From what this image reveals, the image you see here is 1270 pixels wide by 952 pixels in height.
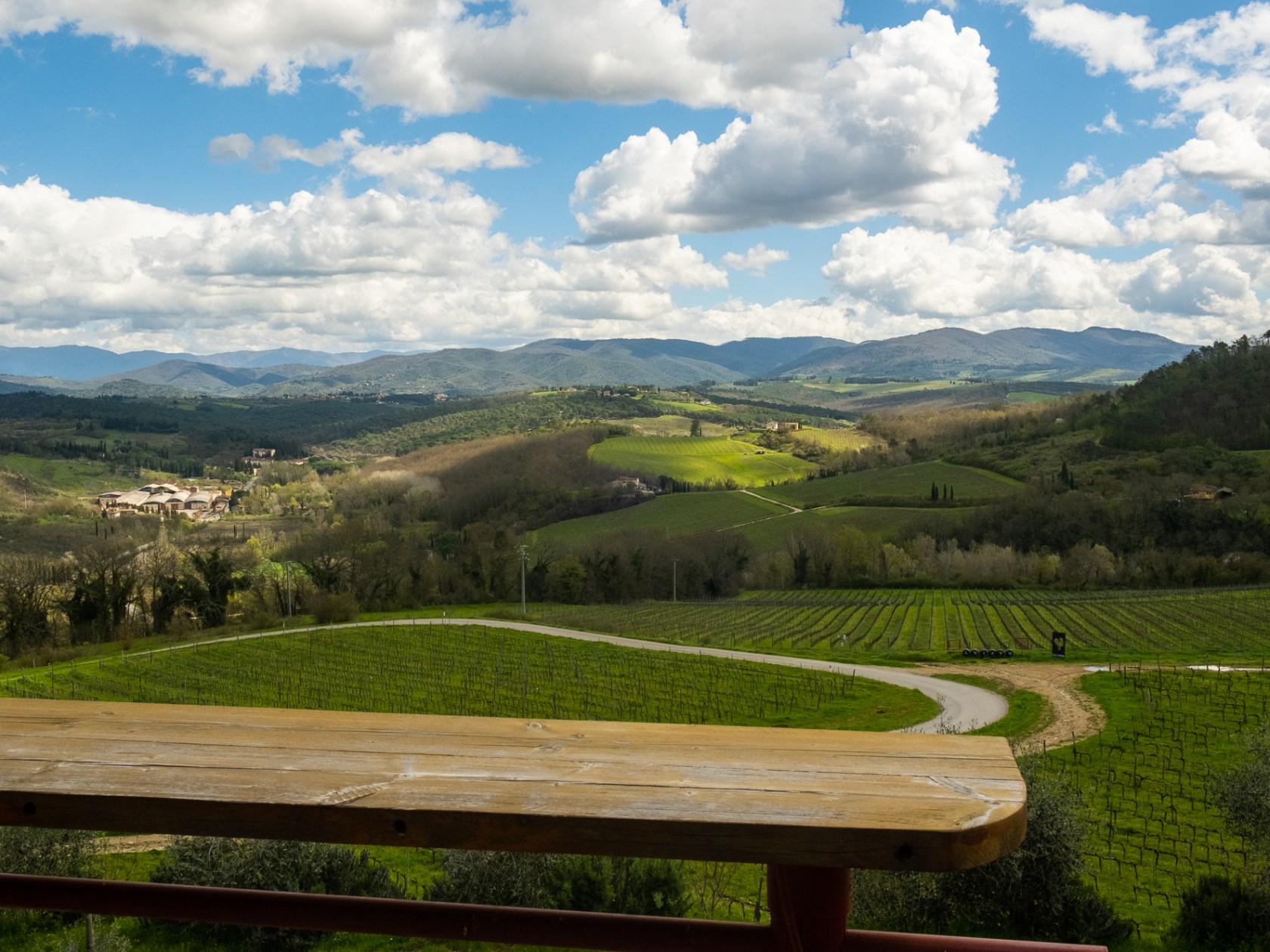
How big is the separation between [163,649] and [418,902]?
57729mm

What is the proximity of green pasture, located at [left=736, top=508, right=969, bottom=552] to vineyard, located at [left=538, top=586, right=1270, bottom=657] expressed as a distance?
38.1 ft

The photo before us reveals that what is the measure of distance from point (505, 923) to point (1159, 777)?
30036 mm

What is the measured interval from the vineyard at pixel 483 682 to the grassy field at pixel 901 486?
192ft

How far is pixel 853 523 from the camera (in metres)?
91.5

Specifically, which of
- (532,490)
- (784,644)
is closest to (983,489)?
(532,490)

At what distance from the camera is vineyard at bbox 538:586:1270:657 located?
175 ft

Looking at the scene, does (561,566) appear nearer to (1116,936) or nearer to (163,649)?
(163,649)

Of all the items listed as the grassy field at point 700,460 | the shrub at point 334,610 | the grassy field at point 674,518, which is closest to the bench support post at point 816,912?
the shrub at point 334,610

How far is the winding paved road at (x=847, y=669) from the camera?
36812 mm

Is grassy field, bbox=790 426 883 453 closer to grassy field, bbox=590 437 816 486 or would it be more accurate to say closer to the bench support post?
grassy field, bbox=590 437 816 486

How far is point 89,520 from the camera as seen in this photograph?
118 m

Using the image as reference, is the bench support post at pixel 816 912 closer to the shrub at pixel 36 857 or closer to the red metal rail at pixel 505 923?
the red metal rail at pixel 505 923

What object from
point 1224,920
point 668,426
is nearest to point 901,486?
point 668,426

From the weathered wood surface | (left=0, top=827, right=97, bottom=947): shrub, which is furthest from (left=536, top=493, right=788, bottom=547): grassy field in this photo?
the weathered wood surface
